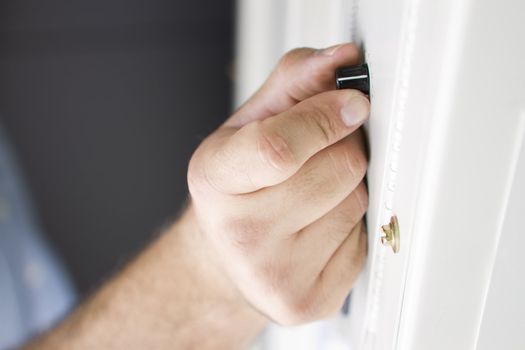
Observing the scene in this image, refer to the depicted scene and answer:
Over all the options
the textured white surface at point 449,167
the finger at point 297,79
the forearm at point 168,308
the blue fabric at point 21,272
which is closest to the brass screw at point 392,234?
the textured white surface at point 449,167

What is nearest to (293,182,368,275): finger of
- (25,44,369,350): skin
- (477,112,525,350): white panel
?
(25,44,369,350): skin

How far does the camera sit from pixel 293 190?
0.34 metres

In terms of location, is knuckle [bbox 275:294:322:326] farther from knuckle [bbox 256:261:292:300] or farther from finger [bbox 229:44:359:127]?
finger [bbox 229:44:359:127]

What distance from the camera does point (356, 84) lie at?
331 millimetres

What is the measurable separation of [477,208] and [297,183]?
0.12 meters

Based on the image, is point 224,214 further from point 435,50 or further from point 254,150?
point 435,50

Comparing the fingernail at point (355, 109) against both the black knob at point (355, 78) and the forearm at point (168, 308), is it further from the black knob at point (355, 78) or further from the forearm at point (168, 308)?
the forearm at point (168, 308)

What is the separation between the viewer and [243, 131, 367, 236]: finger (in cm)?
34

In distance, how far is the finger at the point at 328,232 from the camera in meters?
0.36

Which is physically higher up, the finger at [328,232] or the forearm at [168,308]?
the finger at [328,232]

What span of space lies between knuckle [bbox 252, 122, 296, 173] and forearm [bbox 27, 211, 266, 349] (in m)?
0.22

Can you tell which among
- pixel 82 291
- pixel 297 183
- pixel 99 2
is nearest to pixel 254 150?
pixel 297 183

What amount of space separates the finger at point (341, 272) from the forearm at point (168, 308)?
148 mm

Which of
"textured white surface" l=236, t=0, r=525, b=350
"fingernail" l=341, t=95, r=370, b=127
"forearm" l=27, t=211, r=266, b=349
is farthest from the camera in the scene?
"forearm" l=27, t=211, r=266, b=349
